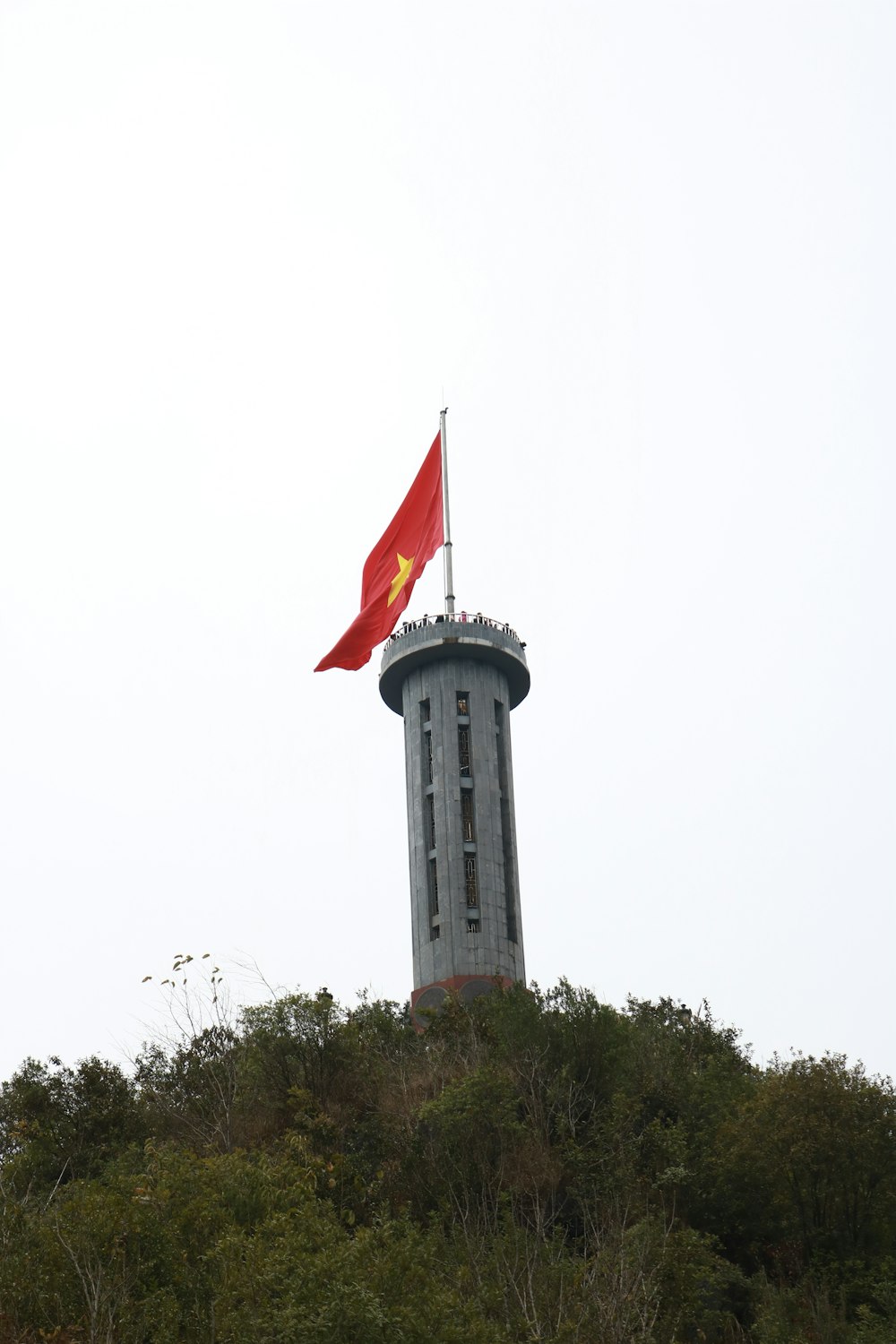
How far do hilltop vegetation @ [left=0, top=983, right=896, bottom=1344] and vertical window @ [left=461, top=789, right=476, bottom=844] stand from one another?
58.6 ft

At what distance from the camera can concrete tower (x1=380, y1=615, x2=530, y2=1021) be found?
6925 cm

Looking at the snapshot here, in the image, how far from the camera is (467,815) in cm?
7231

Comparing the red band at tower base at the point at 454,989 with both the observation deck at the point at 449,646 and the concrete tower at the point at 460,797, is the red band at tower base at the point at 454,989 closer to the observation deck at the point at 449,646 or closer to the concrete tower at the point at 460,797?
the concrete tower at the point at 460,797

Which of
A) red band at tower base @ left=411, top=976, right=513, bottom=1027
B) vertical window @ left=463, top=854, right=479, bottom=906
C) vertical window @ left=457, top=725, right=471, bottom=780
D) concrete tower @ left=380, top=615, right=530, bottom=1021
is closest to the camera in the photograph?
red band at tower base @ left=411, top=976, right=513, bottom=1027

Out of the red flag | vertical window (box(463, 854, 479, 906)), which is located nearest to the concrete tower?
vertical window (box(463, 854, 479, 906))

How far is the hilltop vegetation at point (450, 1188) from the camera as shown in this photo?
24.7 metres

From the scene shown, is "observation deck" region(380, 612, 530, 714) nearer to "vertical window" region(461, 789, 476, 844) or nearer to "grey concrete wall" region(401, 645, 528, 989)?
"grey concrete wall" region(401, 645, 528, 989)

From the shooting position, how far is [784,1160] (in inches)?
1443

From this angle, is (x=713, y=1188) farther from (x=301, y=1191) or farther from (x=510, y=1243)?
(x=301, y=1191)

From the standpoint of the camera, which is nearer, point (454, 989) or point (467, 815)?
point (454, 989)

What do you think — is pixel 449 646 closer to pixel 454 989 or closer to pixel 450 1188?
pixel 454 989

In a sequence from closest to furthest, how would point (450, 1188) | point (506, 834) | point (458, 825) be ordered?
point (450, 1188) → point (458, 825) → point (506, 834)

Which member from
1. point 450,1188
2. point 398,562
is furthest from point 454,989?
point 450,1188

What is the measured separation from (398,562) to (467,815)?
570 inches
